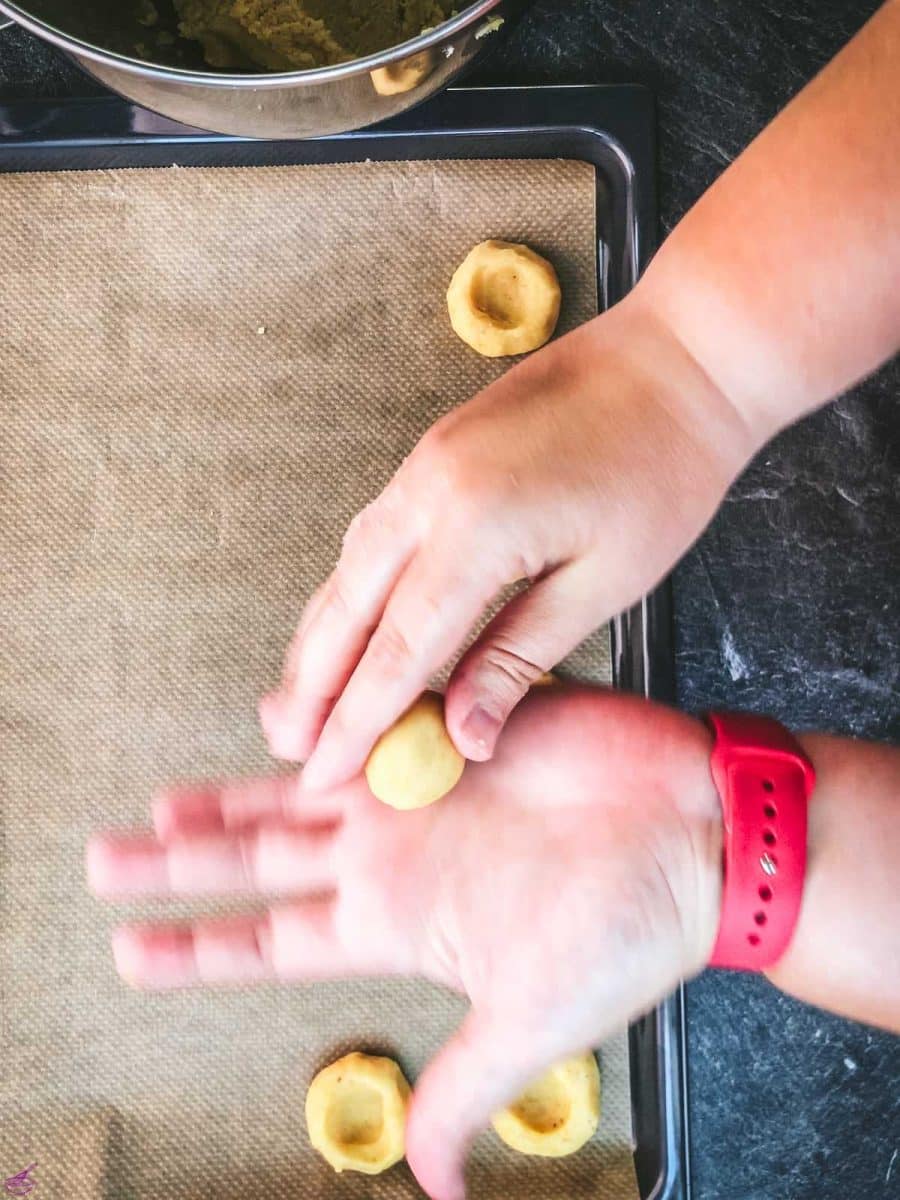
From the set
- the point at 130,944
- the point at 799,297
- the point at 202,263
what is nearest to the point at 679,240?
the point at 799,297

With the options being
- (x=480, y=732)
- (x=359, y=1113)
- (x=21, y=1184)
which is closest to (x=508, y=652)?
(x=480, y=732)

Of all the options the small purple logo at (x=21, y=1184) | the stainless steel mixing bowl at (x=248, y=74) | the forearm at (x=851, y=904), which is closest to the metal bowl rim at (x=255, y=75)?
the stainless steel mixing bowl at (x=248, y=74)

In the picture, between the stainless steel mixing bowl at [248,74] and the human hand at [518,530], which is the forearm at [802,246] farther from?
the stainless steel mixing bowl at [248,74]

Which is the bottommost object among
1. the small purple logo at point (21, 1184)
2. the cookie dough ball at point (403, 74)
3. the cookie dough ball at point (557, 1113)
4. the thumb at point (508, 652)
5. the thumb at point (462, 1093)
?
the small purple logo at point (21, 1184)

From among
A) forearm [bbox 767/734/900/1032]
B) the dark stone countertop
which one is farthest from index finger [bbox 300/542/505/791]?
the dark stone countertop

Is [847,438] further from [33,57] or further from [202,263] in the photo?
[33,57]

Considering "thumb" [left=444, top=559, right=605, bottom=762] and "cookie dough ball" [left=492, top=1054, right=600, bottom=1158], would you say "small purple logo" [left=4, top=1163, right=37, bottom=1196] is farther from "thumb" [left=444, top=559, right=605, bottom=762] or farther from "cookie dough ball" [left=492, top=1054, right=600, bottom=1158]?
"thumb" [left=444, top=559, right=605, bottom=762]
